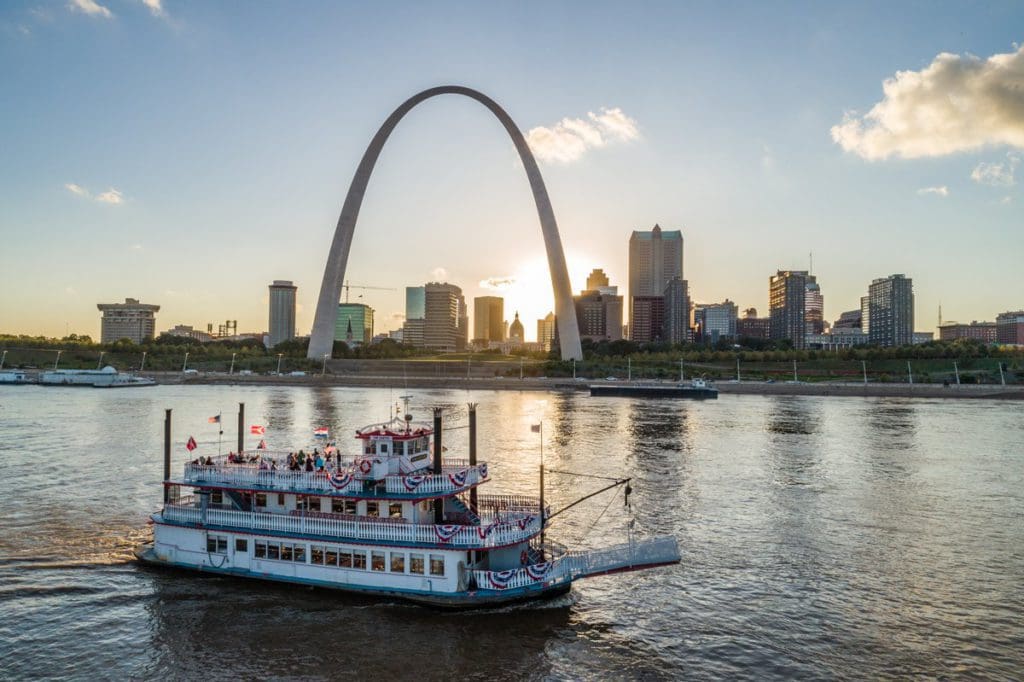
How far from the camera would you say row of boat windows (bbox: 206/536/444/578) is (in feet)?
72.5

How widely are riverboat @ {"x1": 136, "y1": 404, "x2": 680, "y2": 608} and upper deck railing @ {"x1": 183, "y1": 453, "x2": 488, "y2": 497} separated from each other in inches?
1.6

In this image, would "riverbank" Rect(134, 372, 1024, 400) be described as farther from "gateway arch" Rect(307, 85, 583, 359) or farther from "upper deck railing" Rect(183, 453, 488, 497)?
"upper deck railing" Rect(183, 453, 488, 497)

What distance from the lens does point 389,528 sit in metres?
22.3

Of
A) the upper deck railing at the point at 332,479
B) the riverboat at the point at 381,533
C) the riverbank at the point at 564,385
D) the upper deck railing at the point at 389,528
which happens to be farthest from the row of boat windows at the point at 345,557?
the riverbank at the point at 564,385

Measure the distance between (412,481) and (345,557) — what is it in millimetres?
3371

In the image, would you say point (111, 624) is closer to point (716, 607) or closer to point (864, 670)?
point (716, 607)

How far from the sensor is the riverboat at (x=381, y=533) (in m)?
21.9

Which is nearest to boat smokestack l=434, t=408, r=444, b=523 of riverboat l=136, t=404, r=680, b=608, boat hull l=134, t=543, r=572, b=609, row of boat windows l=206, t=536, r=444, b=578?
riverboat l=136, t=404, r=680, b=608

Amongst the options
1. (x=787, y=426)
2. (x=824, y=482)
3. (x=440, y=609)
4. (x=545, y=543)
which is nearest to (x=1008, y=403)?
(x=787, y=426)

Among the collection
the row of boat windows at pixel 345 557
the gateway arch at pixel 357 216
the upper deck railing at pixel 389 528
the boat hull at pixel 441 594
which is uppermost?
the gateway arch at pixel 357 216

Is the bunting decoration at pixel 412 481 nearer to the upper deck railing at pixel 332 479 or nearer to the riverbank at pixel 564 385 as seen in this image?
the upper deck railing at pixel 332 479

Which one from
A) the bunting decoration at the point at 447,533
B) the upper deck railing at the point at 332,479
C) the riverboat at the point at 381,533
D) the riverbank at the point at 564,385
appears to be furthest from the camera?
the riverbank at the point at 564,385

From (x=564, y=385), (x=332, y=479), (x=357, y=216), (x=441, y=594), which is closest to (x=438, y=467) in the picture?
(x=332, y=479)

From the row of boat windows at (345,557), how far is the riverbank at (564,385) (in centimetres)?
9165
